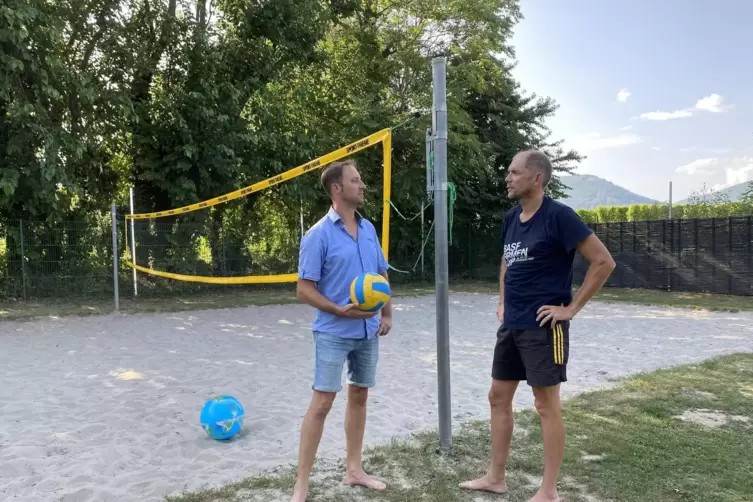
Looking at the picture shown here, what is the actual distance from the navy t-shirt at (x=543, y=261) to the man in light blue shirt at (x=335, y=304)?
2.44ft

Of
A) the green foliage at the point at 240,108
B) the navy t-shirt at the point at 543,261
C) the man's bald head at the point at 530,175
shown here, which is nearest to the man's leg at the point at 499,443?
the navy t-shirt at the point at 543,261

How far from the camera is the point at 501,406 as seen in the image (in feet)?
9.76

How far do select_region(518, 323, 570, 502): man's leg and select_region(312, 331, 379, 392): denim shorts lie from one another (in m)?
0.79

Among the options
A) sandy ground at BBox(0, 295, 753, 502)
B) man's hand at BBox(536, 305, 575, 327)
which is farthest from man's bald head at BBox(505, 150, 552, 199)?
sandy ground at BBox(0, 295, 753, 502)

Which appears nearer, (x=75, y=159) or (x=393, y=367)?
(x=393, y=367)

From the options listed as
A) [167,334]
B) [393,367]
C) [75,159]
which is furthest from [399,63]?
[393,367]

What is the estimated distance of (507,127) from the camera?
1889 cm

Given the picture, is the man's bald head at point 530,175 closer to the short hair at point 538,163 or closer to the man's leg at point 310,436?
the short hair at point 538,163

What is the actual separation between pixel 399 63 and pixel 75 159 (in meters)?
9.86

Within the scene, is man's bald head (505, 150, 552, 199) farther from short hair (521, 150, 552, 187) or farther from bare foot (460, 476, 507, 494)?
bare foot (460, 476, 507, 494)

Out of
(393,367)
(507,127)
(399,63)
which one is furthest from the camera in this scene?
(507,127)

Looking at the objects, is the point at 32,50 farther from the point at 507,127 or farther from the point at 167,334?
the point at 507,127

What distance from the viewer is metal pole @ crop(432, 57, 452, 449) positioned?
353 cm

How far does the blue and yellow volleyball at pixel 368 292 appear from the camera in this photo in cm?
277
